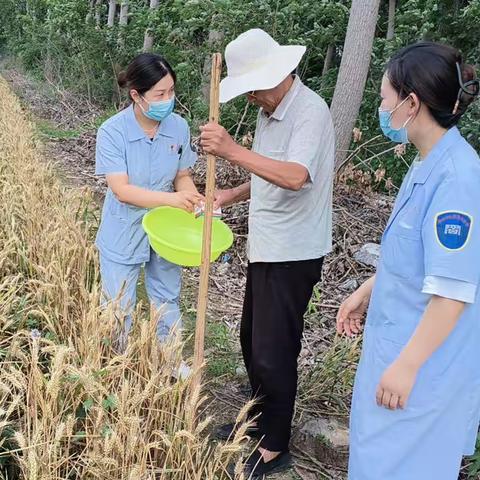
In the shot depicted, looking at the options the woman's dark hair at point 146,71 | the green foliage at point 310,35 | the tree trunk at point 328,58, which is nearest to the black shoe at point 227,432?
the woman's dark hair at point 146,71

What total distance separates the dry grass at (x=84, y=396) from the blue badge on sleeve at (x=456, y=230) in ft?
2.56

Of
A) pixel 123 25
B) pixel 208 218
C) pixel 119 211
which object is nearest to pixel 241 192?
pixel 119 211

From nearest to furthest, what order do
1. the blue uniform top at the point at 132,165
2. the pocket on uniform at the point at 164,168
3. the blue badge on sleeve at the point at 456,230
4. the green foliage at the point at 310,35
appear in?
1. the blue badge on sleeve at the point at 456,230
2. the blue uniform top at the point at 132,165
3. the pocket on uniform at the point at 164,168
4. the green foliage at the point at 310,35

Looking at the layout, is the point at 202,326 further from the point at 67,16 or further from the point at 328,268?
the point at 67,16

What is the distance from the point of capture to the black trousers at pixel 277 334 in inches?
84.5

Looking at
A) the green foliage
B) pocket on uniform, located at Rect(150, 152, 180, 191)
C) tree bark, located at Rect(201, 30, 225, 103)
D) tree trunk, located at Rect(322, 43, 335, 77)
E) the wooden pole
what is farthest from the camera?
tree trunk, located at Rect(322, 43, 335, 77)

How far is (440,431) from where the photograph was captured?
1.46 meters

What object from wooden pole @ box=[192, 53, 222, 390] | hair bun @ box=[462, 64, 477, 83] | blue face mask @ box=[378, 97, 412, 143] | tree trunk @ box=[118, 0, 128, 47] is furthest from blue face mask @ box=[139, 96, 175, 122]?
tree trunk @ box=[118, 0, 128, 47]

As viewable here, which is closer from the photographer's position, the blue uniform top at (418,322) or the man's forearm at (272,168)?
the blue uniform top at (418,322)

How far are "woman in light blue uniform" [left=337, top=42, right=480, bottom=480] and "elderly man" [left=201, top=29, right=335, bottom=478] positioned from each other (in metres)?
0.47

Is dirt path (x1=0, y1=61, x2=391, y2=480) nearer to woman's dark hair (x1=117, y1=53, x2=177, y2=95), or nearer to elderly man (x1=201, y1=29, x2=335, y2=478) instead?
elderly man (x1=201, y1=29, x2=335, y2=478)

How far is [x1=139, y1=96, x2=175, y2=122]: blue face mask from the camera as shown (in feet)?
7.78

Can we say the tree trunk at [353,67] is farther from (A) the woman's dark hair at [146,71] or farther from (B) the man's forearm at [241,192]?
(A) the woman's dark hair at [146,71]

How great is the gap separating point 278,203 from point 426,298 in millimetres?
804
